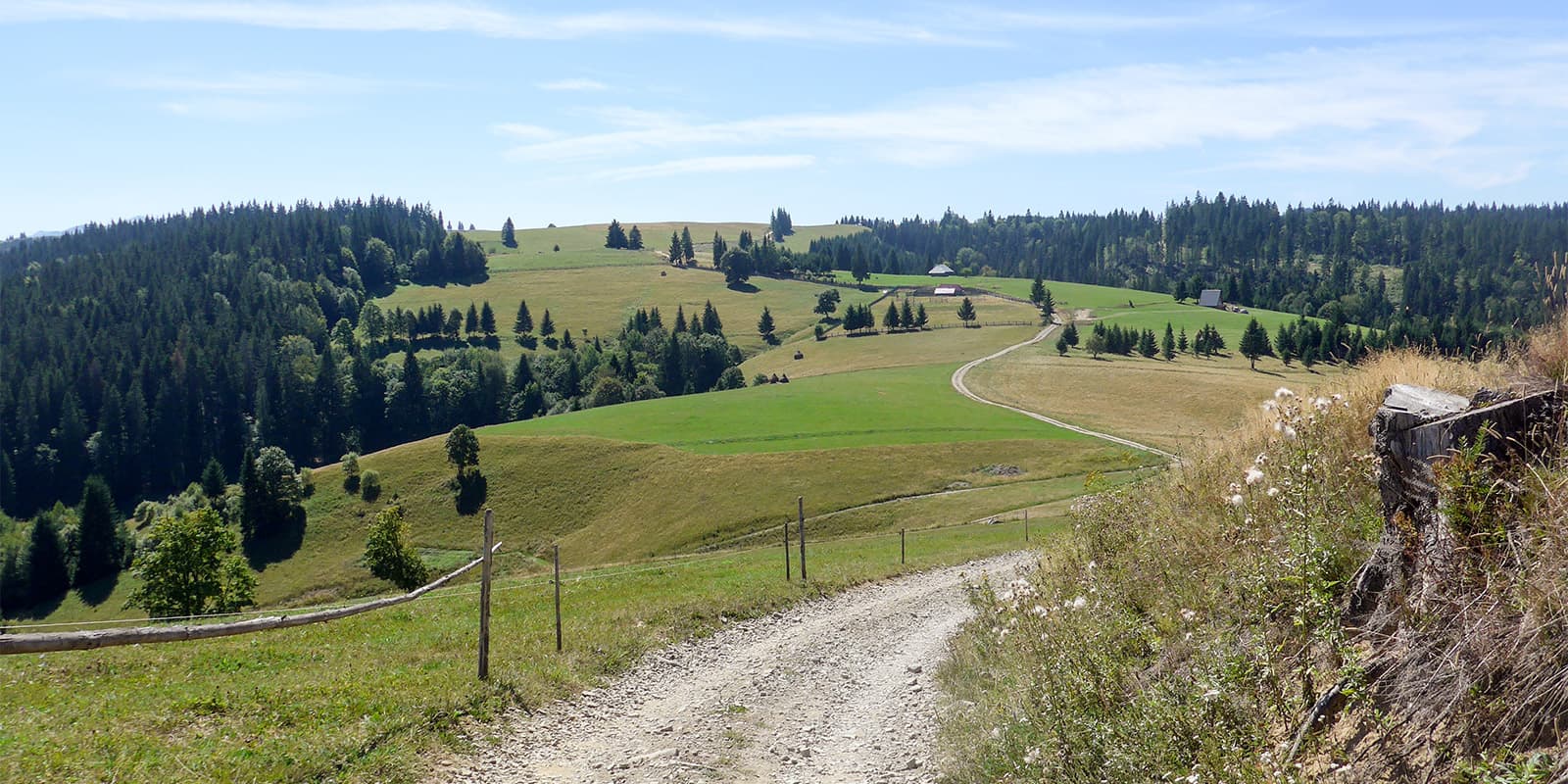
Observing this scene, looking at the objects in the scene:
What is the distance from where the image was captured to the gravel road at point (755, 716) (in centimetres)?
1216

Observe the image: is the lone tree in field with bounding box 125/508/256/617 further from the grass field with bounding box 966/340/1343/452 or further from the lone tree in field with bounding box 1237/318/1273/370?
the lone tree in field with bounding box 1237/318/1273/370

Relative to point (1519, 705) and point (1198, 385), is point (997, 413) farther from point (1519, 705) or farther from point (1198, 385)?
point (1519, 705)

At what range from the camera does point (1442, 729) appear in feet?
18.7

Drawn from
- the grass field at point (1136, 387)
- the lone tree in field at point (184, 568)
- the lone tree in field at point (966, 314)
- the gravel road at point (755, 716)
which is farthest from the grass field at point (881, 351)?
the gravel road at point (755, 716)

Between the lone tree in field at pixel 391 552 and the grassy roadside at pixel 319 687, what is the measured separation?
2682cm

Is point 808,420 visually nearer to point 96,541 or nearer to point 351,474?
point 351,474

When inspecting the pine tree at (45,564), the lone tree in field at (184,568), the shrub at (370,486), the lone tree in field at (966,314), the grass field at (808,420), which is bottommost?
the pine tree at (45,564)

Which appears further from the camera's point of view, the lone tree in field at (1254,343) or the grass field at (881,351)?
the grass field at (881,351)

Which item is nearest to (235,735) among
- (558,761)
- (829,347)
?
(558,761)

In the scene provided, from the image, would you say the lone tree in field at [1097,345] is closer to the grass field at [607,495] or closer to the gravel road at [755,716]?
the grass field at [607,495]

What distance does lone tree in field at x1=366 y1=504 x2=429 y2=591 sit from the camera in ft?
163

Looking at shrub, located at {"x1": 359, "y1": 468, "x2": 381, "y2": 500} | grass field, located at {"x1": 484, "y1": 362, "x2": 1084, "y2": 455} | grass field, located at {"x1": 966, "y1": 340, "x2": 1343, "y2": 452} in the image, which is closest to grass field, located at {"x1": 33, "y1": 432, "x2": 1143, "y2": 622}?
shrub, located at {"x1": 359, "y1": 468, "x2": 381, "y2": 500}

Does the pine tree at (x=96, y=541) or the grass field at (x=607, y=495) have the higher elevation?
the grass field at (x=607, y=495)

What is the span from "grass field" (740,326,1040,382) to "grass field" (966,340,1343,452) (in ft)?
52.5
